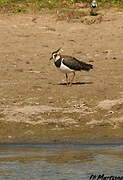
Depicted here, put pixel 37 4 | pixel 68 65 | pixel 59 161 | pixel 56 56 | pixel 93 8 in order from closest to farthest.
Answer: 1. pixel 59 161
2. pixel 68 65
3. pixel 56 56
4. pixel 93 8
5. pixel 37 4

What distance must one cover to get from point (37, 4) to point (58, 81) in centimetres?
659

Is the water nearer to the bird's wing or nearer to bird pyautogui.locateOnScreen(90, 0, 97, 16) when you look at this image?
the bird's wing

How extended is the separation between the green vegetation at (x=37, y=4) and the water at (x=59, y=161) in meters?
9.16

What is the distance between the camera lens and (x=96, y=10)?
20797 mm

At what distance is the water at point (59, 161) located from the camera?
34.9 feet

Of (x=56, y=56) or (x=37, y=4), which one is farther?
(x=37, y=4)

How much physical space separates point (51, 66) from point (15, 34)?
2.75 meters

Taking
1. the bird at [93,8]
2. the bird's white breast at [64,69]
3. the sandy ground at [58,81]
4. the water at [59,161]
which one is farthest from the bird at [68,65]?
the bird at [93,8]

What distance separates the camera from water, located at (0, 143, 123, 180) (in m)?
10.6

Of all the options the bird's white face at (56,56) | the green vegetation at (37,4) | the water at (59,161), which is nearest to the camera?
the water at (59,161)

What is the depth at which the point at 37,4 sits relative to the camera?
69.4 feet

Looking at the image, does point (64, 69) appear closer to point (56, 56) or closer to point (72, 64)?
point (72, 64)

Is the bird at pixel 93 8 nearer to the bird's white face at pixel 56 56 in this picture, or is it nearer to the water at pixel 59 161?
the bird's white face at pixel 56 56

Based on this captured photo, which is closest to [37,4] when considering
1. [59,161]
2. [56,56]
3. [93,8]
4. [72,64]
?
[93,8]
